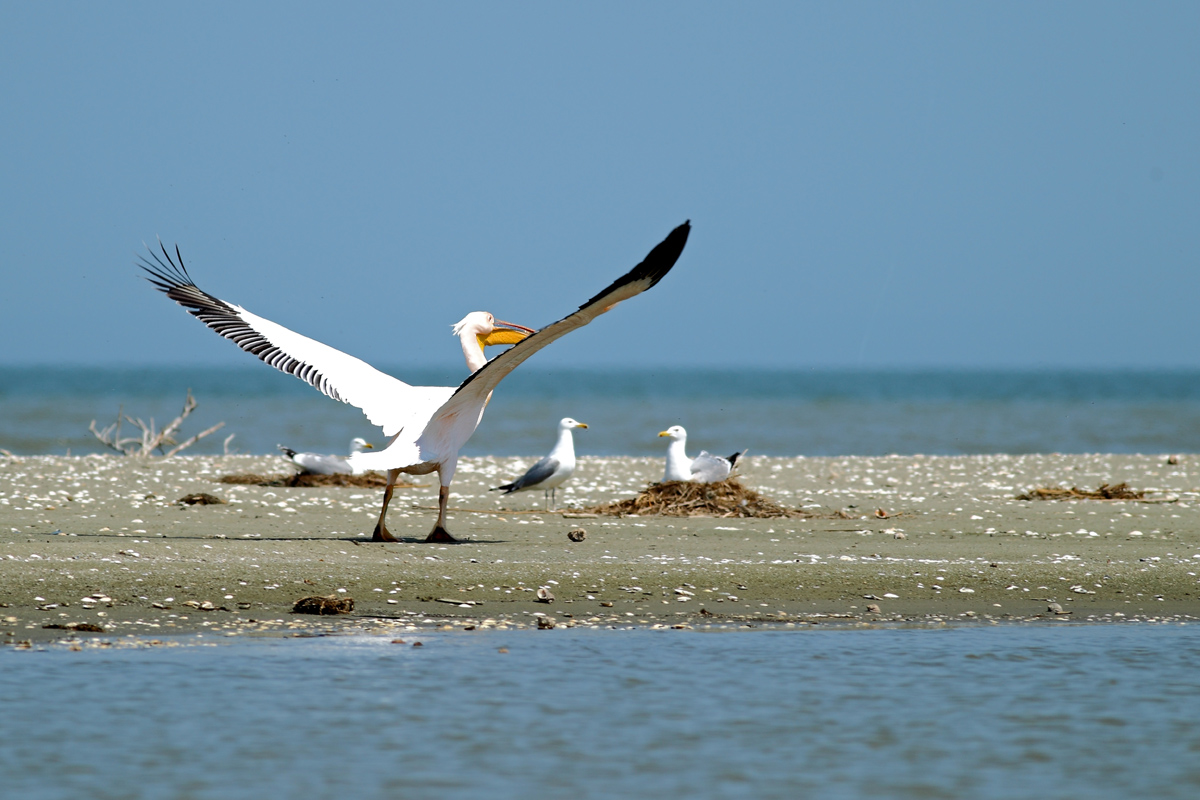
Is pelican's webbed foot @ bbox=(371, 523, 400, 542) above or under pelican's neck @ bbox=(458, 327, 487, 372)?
under

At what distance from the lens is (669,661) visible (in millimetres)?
6430

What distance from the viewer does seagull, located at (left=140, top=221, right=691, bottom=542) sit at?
31.0 feet

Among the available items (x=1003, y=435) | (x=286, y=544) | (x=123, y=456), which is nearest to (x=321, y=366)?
(x=286, y=544)

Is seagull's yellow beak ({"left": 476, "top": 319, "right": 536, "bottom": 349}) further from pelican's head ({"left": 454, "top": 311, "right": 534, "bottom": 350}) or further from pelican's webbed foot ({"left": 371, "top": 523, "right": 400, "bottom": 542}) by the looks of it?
pelican's webbed foot ({"left": 371, "top": 523, "right": 400, "bottom": 542})

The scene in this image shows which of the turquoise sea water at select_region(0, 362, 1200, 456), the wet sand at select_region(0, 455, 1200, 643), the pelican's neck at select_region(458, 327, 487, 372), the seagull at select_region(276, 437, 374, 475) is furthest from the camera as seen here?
the turquoise sea water at select_region(0, 362, 1200, 456)

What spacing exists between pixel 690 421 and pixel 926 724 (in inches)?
1532

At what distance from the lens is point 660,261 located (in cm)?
763

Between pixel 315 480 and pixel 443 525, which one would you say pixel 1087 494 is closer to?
pixel 443 525

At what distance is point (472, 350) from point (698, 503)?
3.06 metres

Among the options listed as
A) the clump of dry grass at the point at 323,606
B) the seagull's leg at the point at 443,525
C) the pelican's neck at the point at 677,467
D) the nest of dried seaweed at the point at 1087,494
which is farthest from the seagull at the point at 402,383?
the nest of dried seaweed at the point at 1087,494

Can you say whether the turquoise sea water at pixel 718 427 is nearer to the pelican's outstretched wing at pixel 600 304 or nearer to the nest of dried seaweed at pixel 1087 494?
the nest of dried seaweed at pixel 1087 494

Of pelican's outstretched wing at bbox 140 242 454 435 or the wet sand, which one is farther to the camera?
pelican's outstretched wing at bbox 140 242 454 435

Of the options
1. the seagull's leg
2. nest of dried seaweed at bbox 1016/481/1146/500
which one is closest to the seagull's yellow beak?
the seagull's leg

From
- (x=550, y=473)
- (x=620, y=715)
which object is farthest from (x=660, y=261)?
(x=550, y=473)
